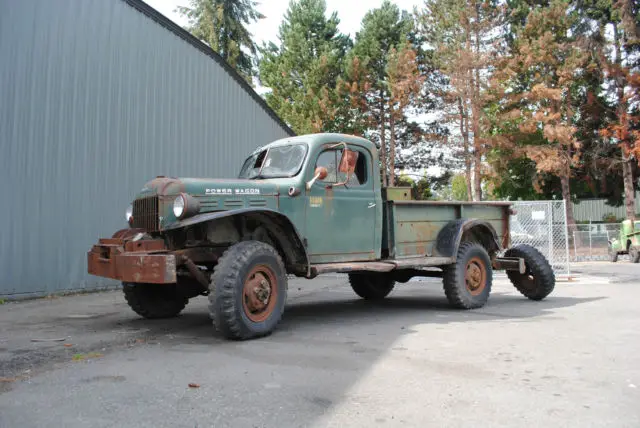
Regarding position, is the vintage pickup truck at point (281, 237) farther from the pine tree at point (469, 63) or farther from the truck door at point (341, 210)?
the pine tree at point (469, 63)

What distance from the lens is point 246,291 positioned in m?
5.73

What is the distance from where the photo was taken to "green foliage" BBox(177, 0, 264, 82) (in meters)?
36.4

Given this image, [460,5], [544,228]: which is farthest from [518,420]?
[460,5]

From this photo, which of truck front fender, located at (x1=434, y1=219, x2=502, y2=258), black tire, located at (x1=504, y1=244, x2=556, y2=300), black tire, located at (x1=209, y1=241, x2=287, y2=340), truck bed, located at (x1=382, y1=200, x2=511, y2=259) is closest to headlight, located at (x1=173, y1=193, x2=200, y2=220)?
black tire, located at (x1=209, y1=241, x2=287, y2=340)

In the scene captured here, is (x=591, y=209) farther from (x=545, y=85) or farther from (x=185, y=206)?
(x=185, y=206)

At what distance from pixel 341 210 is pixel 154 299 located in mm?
2699

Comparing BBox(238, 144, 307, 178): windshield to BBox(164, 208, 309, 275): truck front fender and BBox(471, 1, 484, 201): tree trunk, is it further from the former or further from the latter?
BBox(471, 1, 484, 201): tree trunk

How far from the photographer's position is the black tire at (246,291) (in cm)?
546

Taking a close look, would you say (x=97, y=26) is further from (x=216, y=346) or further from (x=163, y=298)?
(x=216, y=346)

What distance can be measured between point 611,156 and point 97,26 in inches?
1102

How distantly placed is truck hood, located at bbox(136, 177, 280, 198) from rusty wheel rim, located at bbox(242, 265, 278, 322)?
0.92 meters

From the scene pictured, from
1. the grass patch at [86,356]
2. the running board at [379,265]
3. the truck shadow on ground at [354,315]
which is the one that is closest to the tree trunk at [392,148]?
the truck shadow on ground at [354,315]

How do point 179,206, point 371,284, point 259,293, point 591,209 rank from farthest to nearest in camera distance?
point 591,209 → point 371,284 → point 259,293 → point 179,206

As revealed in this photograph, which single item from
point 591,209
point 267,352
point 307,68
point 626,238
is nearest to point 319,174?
point 267,352
